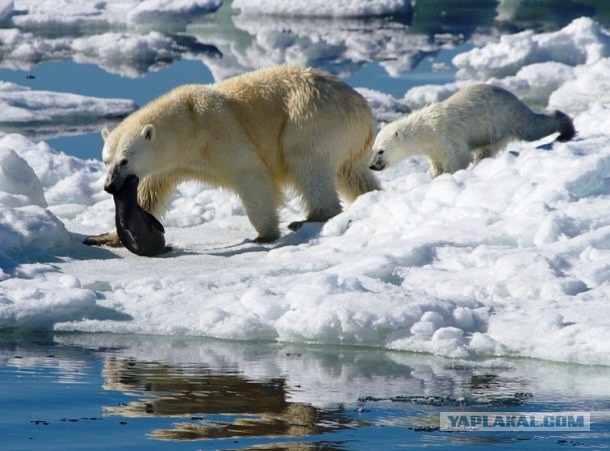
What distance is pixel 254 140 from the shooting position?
783cm

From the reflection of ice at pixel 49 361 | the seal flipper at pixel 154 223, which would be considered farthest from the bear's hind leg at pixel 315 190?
the reflection of ice at pixel 49 361

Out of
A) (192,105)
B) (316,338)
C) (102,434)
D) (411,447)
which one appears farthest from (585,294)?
(192,105)

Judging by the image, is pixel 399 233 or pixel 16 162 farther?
pixel 16 162

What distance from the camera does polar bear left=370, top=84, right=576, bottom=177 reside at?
8516mm

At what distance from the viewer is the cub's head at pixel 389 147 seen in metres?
8.45

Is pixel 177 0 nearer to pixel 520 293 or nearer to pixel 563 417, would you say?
pixel 520 293

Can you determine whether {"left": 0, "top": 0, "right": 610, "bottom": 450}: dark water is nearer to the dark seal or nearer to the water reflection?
the water reflection

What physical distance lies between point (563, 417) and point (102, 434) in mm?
1585

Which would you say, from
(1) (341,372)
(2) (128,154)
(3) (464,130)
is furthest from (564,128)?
(1) (341,372)

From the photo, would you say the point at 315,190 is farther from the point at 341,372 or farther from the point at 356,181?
the point at 341,372

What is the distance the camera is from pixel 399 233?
6.97 m

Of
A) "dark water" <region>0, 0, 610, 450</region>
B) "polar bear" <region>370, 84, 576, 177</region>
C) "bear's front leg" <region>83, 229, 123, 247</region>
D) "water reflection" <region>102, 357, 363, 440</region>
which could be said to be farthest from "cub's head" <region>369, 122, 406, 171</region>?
"water reflection" <region>102, 357, 363, 440</region>

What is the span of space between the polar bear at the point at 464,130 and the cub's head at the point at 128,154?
1.67 metres

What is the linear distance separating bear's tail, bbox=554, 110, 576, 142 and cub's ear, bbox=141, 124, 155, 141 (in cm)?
285
